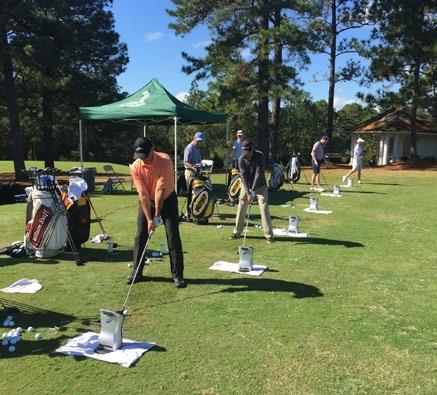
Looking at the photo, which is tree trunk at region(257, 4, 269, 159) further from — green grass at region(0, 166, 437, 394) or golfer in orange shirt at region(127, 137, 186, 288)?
golfer in orange shirt at region(127, 137, 186, 288)

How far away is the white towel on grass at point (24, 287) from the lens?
554 centimetres

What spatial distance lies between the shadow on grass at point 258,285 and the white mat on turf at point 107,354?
1313 millimetres

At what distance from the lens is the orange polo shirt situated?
544cm

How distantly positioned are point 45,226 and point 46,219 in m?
0.10

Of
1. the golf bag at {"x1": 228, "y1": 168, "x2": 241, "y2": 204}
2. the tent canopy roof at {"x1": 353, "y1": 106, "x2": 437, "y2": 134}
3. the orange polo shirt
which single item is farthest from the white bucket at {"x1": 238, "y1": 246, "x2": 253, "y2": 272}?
the tent canopy roof at {"x1": 353, "y1": 106, "x2": 437, "y2": 134}

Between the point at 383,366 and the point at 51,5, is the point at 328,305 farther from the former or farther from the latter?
the point at 51,5

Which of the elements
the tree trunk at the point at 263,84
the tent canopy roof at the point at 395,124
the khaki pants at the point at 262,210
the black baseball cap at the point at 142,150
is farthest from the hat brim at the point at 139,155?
the tent canopy roof at the point at 395,124

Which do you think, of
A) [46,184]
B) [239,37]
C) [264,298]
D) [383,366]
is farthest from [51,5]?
[383,366]

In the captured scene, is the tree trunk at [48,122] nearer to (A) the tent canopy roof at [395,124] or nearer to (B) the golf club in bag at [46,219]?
(B) the golf club in bag at [46,219]

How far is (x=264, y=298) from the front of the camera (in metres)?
5.37

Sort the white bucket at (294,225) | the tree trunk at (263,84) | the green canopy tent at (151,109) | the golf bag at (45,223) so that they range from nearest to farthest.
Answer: the golf bag at (45,223)
the white bucket at (294,225)
the green canopy tent at (151,109)
the tree trunk at (263,84)

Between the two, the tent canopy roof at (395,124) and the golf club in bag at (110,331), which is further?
the tent canopy roof at (395,124)

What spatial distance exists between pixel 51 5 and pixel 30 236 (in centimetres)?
1734

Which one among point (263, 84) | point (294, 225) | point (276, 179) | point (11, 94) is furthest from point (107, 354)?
point (263, 84)
